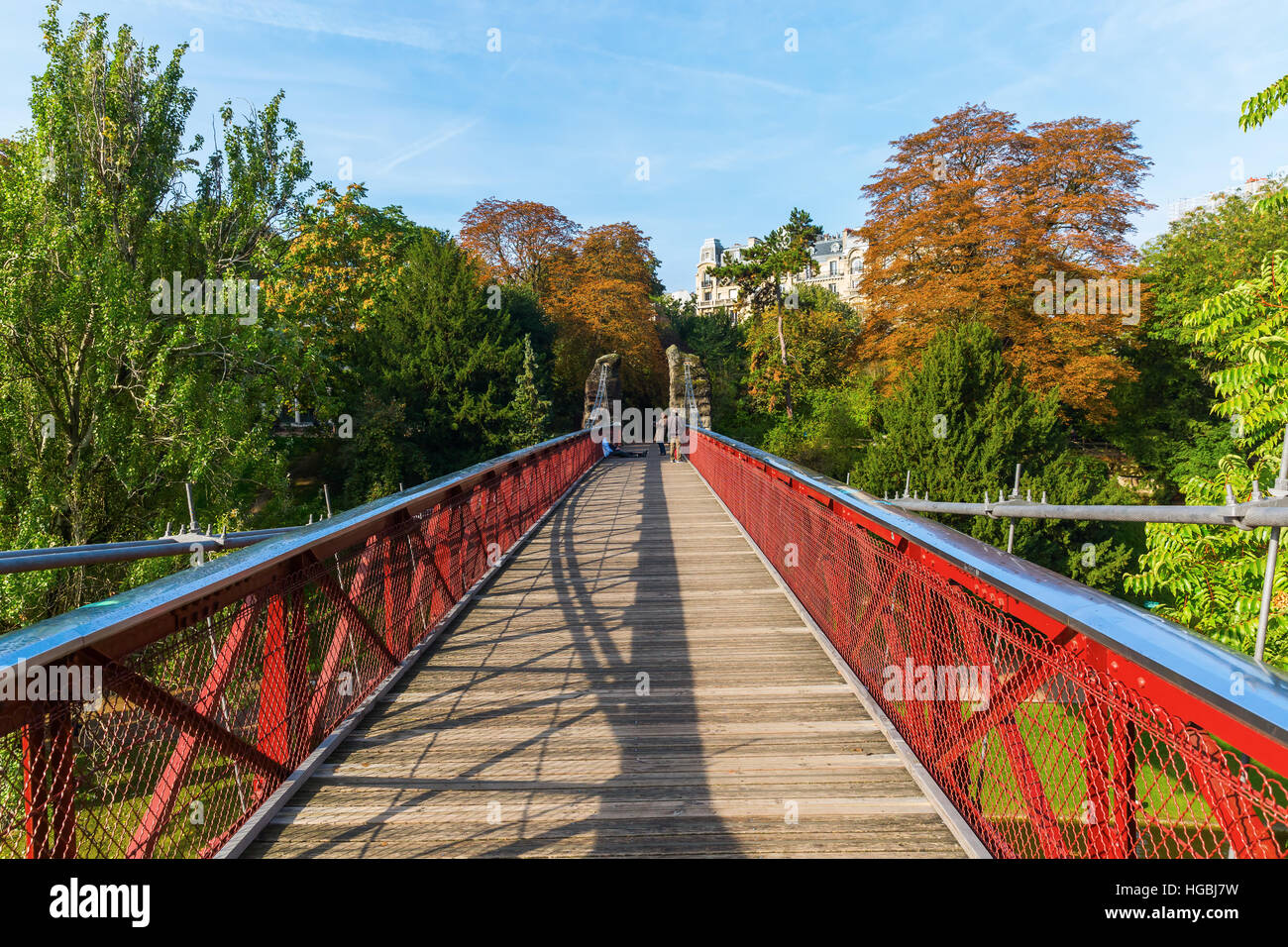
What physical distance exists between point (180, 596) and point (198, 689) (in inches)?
23.1

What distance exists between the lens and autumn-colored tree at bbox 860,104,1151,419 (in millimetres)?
21844

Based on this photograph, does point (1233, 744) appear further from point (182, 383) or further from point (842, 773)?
point (182, 383)

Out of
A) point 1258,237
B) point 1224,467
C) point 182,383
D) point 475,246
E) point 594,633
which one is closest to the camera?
point 594,633

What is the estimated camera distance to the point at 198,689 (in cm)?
251

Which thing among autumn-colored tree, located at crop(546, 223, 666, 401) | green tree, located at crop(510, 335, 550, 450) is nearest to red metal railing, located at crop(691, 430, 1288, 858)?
green tree, located at crop(510, 335, 550, 450)

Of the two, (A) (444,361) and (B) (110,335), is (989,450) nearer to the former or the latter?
(B) (110,335)

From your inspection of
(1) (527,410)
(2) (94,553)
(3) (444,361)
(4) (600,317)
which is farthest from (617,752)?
(4) (600,317)

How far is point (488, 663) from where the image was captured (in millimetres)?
4195

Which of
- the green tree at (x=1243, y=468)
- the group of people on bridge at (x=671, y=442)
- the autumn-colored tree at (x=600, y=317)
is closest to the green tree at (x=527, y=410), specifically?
the group of people on bridge at (x=671, y=442)

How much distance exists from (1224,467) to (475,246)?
136 feet

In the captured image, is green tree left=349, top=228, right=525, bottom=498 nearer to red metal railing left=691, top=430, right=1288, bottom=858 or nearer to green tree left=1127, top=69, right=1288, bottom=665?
green tree left=1127, top=69, right=1288, bottom=665

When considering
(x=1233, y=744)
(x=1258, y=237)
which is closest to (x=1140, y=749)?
(x=1233, y=744)

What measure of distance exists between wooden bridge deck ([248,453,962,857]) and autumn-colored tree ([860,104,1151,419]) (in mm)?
20619
